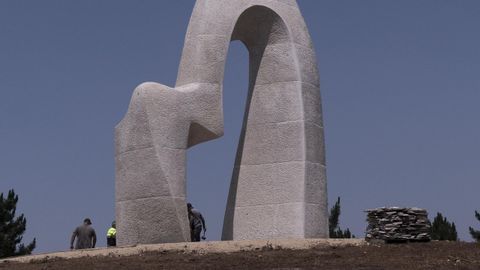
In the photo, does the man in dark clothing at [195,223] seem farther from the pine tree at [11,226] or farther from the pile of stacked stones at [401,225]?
the pine tree at [11,226]

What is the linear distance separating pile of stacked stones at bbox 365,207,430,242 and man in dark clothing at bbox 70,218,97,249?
6287 millimetres

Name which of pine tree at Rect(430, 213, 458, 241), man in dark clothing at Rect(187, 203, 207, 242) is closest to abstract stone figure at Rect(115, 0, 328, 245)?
man in dark clothing at Rect(187, 203, 207, 242)

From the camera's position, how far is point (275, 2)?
64.5 ft

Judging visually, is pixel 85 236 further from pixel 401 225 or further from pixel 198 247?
pixel 401 225

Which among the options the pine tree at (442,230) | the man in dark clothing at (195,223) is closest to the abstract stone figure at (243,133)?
the man in dark clothing at (195,223)

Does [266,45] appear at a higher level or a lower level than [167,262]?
higher

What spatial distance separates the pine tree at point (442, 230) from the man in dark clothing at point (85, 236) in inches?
453

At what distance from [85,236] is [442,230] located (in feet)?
42.7

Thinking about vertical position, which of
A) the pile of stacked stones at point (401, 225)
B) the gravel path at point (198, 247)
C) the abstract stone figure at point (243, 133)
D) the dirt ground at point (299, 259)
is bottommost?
the dirt ground at point (299, 259)

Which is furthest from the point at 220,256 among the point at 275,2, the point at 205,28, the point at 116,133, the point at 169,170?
the point at 275,2

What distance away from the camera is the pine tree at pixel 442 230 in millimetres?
25984

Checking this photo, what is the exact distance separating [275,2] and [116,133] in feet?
16.2

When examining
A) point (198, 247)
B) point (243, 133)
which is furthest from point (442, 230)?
point (198, 247)

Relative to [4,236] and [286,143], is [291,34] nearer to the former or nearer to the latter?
[286,143]
